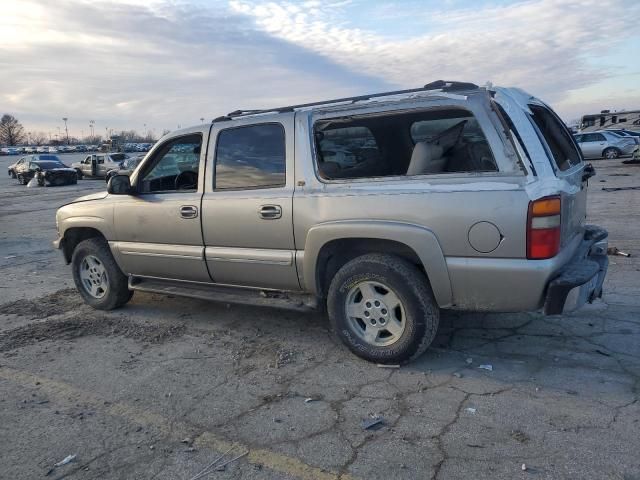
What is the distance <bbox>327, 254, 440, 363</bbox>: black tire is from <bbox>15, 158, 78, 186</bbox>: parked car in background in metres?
29.5

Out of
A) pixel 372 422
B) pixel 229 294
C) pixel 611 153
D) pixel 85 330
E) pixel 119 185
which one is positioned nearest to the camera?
pixel 372 422

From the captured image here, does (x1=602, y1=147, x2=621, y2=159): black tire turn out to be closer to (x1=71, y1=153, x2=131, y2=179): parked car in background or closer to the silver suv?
the silver suv

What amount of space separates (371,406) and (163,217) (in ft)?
8.95

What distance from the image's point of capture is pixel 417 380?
379 cm

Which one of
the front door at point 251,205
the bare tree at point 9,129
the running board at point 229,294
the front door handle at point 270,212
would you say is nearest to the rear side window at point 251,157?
the front door at point 251,205

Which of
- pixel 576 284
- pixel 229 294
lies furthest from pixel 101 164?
pixel 576 284

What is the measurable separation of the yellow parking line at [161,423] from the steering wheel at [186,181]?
1.99 metres

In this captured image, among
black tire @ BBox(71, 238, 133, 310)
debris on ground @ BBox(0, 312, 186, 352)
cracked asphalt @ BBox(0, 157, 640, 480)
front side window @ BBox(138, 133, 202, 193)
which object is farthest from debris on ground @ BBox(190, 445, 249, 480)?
black tire @ BBox(71, 238, 133, 310)

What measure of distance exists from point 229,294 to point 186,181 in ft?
3.91

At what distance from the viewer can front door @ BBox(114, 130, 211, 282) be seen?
4.85 meters

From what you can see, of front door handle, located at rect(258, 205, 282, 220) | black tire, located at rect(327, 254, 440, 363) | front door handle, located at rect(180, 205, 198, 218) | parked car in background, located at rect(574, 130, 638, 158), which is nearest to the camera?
black tire, located at rect(327, 254, 440, 363)

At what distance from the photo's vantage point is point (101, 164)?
32688 millimetres

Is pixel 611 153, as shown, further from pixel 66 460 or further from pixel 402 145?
pixel 66 460

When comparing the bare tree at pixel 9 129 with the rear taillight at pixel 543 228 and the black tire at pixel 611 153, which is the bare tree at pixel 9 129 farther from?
the rear taillight at pixel 543 228
